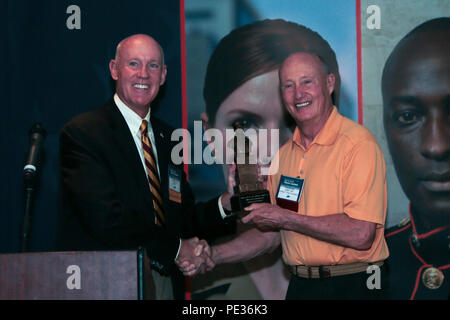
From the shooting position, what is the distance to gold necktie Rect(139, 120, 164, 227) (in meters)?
3.00

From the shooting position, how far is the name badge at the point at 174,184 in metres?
3.16

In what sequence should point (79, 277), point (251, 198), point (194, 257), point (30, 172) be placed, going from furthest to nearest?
point (194, 257), point (251, 198), point (30, 172), point (79, 277)

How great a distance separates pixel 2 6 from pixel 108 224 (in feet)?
7.11

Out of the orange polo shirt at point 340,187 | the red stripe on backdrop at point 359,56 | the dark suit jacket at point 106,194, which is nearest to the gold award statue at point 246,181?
the orange polo shirt at point 340,187

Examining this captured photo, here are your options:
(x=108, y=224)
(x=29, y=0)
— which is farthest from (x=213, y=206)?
(x=29, y=0)

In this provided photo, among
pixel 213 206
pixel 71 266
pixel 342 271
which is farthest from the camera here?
pixel 213 206

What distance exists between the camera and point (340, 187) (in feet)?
9.07

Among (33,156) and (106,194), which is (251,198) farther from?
(33,156)

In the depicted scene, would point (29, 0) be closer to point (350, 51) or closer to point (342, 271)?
point (350, 51)

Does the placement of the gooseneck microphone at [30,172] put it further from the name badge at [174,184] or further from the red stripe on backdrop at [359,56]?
the red stripe on backdrop at [359,56]

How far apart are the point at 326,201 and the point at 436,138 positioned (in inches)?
57.5

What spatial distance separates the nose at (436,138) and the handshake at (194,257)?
6.37ft

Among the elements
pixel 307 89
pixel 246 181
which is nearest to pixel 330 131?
pixel 307 89

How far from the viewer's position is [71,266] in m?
1.60
